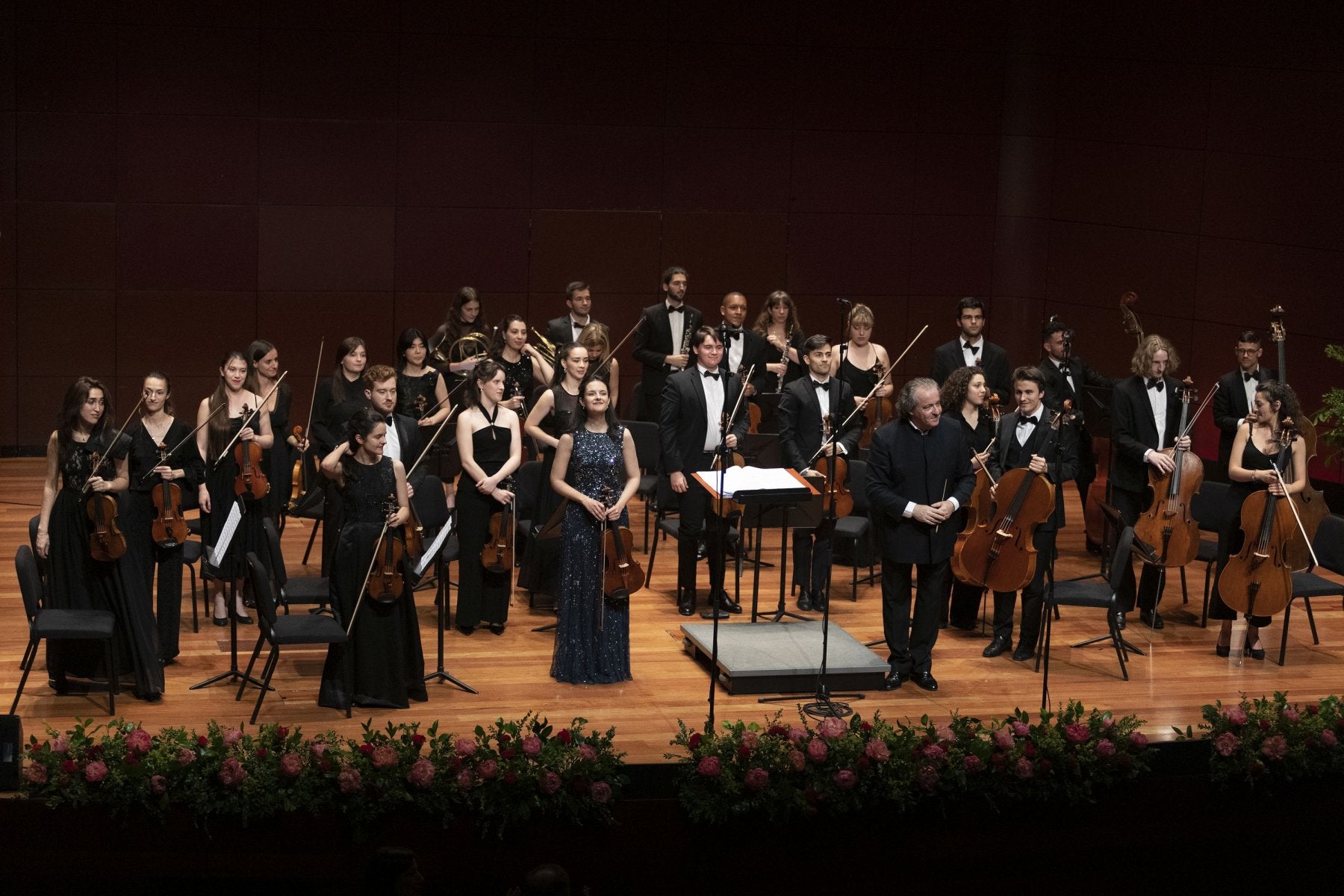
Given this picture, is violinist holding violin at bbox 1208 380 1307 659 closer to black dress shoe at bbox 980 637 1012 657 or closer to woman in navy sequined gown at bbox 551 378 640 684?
black dress shoe at bbox 980 637 1012 657

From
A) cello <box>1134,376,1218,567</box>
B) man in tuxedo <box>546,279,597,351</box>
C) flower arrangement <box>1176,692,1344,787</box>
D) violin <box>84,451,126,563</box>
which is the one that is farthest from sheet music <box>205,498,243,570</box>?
cello <box>1134,376,1218,567</box>

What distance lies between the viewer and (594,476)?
6742 mm

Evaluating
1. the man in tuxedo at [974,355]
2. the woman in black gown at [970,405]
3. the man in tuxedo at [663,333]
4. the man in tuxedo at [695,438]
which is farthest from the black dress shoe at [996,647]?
the man in tuxedo at [663,333]

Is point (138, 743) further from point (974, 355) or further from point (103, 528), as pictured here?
point (974, 355)

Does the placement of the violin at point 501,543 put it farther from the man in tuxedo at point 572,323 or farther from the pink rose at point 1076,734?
the pink rose at point 1076,734

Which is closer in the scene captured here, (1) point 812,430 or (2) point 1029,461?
(2) point 1029,461

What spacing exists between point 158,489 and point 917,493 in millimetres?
3241

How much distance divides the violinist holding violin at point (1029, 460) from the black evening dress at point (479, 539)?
7.59 ft

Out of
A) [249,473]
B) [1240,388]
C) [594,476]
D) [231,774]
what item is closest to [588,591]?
[594,476]

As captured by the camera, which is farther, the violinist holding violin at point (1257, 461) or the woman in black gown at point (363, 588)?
the violinist holding violin at point (1257, 461)

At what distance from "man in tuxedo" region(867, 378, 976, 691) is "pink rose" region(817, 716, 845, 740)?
48.7 inches

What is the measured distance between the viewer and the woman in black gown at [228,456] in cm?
725

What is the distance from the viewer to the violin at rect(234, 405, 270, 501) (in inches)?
284

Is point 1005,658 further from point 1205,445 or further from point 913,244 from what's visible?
point 913,244
